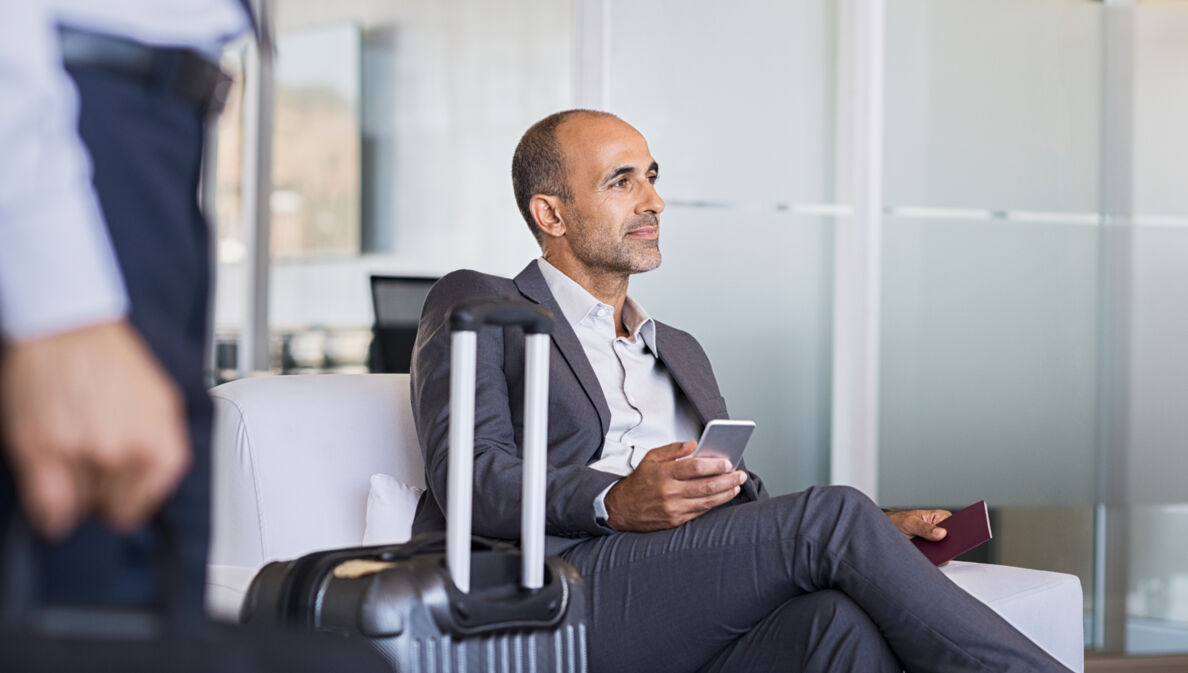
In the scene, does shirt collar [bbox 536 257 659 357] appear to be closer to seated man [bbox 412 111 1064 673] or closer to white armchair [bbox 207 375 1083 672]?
seated man [bbox 412 111 1064 673]

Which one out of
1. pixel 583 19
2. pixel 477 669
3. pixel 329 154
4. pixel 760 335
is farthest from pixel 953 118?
pixel 329 154

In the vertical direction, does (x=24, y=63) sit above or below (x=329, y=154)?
below

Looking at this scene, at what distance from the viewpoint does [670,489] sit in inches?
66.9

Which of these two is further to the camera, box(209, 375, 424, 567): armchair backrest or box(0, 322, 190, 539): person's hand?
box(209, 375, 424, 567): armchair backrest

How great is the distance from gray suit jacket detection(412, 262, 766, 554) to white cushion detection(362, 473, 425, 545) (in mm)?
26

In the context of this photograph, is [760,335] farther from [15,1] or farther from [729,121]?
[15,1]

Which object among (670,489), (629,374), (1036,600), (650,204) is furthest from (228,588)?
(1036,600)

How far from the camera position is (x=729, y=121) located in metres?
3.57

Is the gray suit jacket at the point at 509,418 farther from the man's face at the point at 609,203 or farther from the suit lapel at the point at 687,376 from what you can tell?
the man's face at the point at 609,203

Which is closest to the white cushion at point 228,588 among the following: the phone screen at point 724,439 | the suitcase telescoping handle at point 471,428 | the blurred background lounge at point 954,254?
the suitcase telescoping handle at point 471,428

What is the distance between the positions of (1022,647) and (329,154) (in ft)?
18.3

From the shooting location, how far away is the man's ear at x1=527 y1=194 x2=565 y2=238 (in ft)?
7.86

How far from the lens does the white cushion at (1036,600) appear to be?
200 centimetres

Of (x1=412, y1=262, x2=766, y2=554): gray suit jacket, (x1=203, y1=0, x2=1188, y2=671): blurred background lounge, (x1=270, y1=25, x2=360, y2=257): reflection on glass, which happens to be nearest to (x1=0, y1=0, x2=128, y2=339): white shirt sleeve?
(x1=412, y1=262, x2=766, y2=554): gray suit jacket
